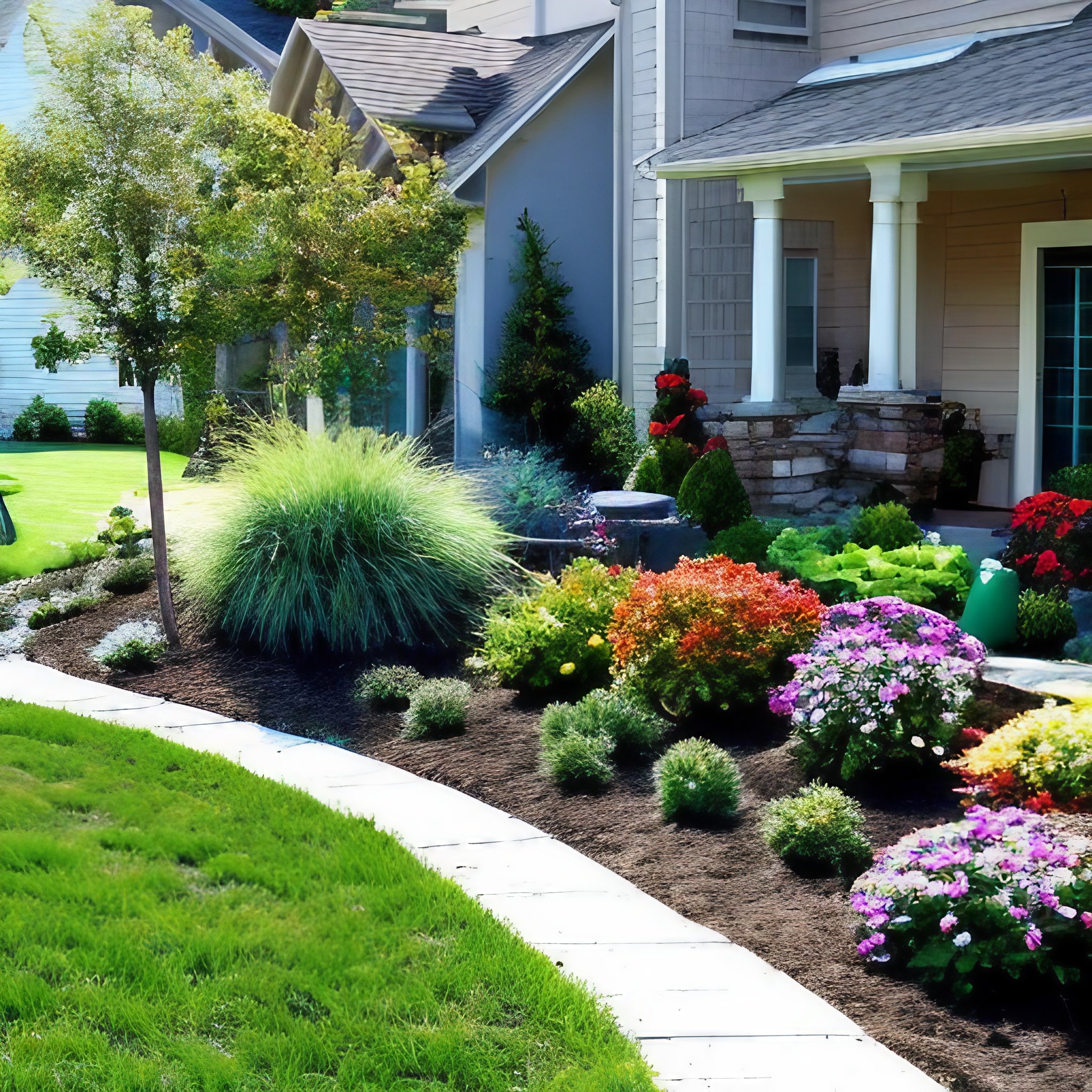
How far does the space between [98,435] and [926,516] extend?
16545 millimetres

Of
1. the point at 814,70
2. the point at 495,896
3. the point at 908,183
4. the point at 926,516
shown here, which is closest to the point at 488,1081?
the point at 495,896

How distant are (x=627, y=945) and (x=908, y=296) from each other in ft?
25.7

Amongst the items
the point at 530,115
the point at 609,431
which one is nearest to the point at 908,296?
the point at 609,431

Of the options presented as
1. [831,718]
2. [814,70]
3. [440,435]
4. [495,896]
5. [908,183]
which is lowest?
[495,896]

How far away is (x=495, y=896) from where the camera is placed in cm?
538

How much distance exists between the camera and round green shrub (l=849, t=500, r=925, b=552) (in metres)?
9.52

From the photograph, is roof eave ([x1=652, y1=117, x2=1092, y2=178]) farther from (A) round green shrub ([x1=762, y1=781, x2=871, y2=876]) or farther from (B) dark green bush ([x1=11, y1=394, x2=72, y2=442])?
(B) dark green bush ([x1=11, y1=394, x2=72, y2=442])

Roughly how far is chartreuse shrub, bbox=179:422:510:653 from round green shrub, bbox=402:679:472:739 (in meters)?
1.20

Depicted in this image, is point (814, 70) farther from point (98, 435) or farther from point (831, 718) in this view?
point (98, 435)

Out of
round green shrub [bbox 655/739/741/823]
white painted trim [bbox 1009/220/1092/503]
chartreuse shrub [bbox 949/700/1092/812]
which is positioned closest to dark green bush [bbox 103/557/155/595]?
round green shrub [bbox 655/739/741/823]

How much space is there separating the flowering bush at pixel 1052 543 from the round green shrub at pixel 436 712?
11.8 ft

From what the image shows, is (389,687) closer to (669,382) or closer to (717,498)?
(717,498)

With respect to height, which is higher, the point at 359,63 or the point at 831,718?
the point at 359,63

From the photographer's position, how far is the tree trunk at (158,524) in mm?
9258
